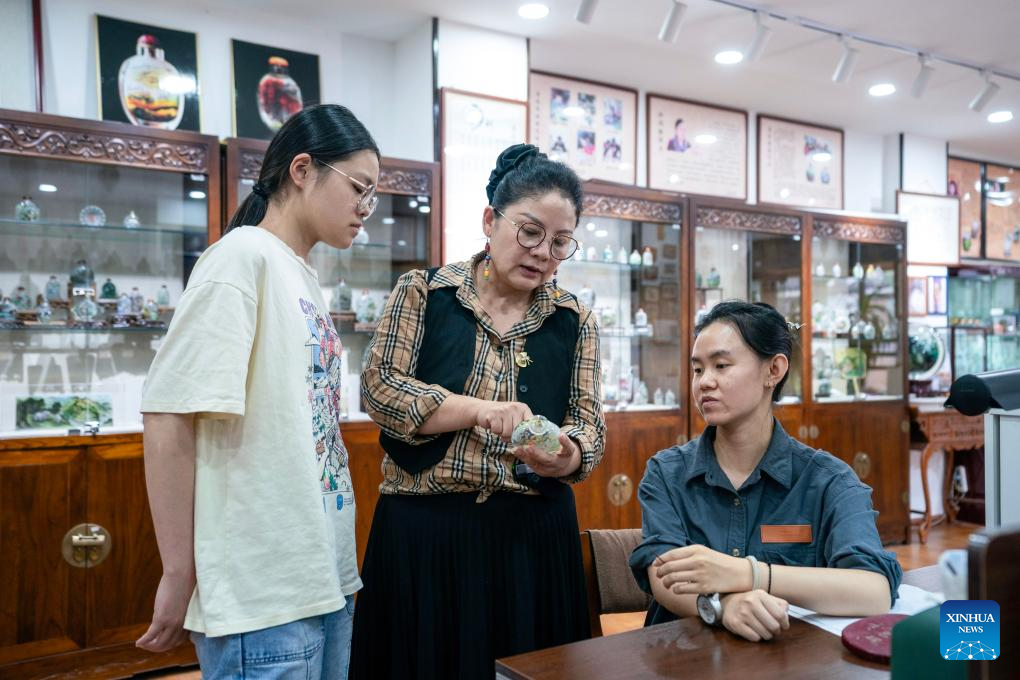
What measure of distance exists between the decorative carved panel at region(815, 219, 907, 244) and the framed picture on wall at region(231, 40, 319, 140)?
3.33m

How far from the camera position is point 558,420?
1655 millimetres

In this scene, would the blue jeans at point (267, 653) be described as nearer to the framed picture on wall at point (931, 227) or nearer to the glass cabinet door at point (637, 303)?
the glass cabinet door at point (637, 303)

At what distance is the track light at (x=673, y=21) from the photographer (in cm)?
372

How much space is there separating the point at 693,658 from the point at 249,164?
2937 millimetres

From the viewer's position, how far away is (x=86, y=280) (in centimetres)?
339

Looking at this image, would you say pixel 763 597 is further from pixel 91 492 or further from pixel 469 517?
pixel 91 492

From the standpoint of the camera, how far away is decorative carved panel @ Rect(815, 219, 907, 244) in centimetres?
520

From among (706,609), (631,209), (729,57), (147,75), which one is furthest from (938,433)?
(147,75)

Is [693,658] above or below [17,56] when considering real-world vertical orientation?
Result: below

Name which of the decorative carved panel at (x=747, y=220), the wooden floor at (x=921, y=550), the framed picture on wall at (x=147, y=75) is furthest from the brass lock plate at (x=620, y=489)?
the framed picture on wall at (x=147, y=75)

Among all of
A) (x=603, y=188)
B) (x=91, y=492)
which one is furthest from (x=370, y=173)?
(x=603, y=188)

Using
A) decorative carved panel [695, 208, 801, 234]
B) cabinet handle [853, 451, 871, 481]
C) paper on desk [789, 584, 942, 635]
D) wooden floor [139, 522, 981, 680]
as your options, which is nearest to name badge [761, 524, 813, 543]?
paper on desk [789, 584, 942, 635]

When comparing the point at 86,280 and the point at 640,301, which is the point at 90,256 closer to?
the point at 86,280

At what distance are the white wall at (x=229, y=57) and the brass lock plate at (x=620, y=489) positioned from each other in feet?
6.59
